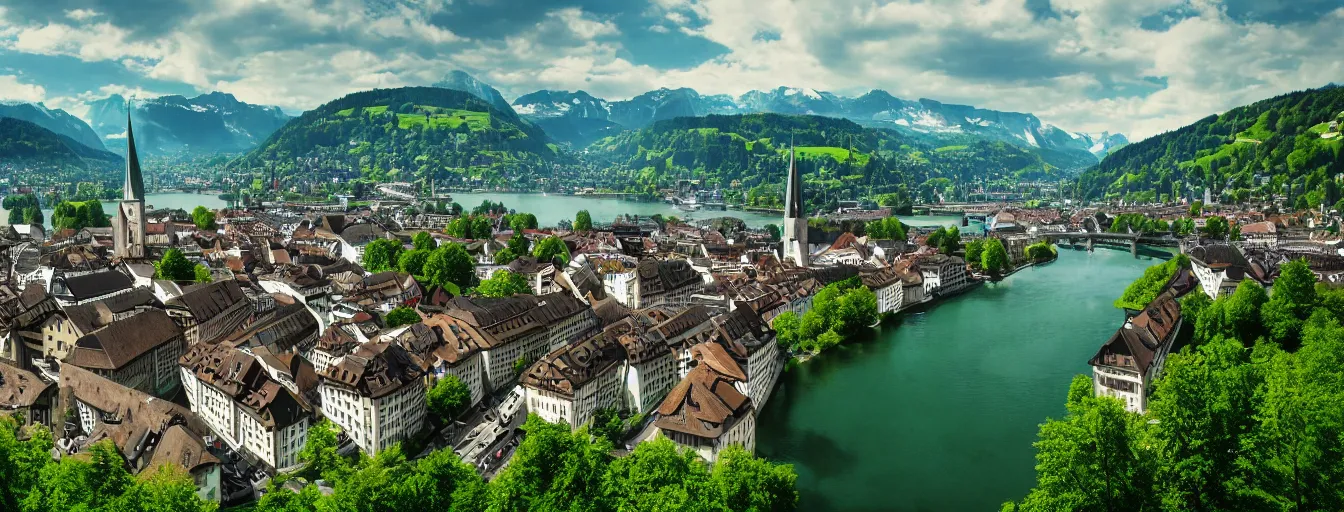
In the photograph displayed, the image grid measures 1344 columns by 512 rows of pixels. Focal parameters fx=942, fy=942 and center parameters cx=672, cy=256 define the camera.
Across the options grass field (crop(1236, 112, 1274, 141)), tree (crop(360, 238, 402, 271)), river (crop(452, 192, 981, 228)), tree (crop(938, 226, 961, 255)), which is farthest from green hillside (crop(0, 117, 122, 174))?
grass field (crop(1236, 112, 1274, 141))

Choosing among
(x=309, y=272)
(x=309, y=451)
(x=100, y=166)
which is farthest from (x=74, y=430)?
(x=100, y=166)

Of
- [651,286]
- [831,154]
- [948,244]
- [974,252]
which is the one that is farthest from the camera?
[831,154]

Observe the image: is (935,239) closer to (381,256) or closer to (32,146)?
(381,256)

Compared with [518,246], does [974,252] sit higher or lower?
lower

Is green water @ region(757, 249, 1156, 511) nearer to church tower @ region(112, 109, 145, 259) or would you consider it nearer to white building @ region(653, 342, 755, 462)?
white building @ region(653, 342, 755, 462)

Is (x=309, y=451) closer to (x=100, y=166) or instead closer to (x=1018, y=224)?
(x=1018, y=224)

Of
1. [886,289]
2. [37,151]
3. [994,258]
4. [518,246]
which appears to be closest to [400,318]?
[518,246]
